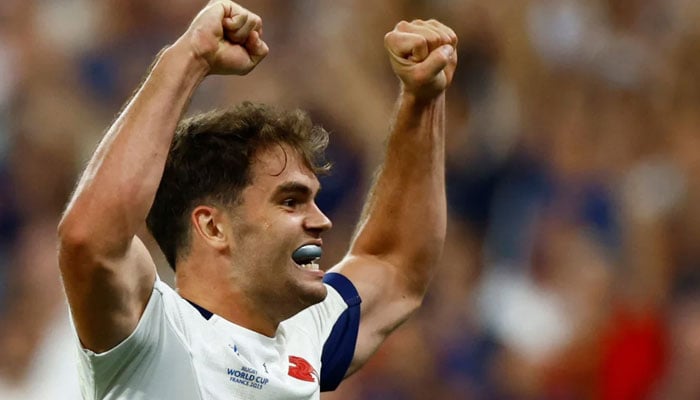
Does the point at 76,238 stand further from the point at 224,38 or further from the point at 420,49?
the point at 420,49

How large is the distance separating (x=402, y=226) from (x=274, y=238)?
616 millimetres

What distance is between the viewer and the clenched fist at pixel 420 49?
3293mm

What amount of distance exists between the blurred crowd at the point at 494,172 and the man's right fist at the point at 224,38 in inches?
94.7

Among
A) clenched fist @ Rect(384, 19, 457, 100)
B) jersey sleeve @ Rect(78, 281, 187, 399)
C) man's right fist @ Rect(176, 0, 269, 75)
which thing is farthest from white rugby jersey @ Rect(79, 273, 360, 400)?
clenched fist @ Rect(384, 19, 457, 100)

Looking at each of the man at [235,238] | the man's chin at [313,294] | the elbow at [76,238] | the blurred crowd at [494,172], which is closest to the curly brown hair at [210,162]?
the man at [235,238]

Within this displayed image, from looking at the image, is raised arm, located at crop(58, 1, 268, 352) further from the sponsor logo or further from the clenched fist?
the clenched fist

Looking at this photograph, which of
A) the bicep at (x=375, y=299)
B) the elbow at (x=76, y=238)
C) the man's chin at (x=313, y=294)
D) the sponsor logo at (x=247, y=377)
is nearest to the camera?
the elbow at (x=76, y=238)

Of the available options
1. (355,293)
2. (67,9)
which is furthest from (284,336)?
(67,9)

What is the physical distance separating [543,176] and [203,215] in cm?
258

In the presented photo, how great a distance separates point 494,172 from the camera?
5.57 m

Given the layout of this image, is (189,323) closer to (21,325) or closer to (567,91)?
(21,325)

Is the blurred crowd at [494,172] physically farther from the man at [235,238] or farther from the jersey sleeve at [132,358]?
the jersey sleeve at [132,358]

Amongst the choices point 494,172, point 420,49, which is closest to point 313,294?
point 420,49

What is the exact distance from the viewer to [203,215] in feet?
10.3
